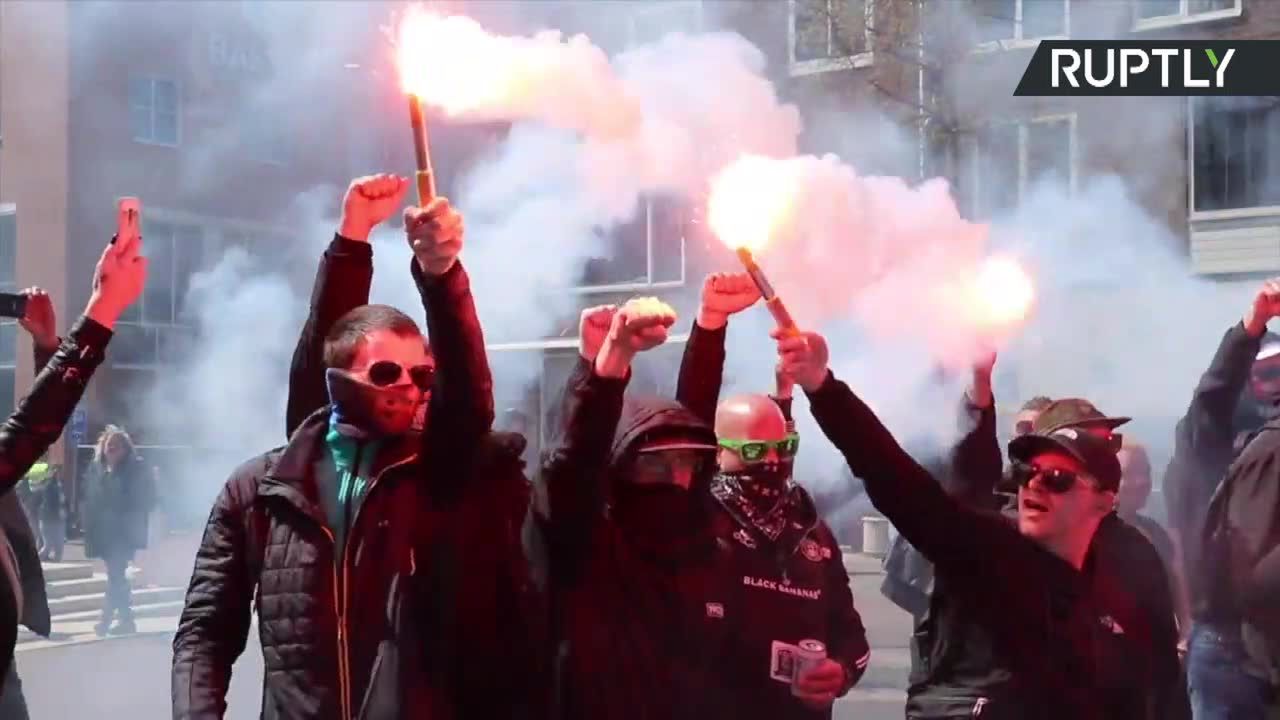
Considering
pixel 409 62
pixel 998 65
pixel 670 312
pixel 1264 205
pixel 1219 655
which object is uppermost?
pixel 998 65

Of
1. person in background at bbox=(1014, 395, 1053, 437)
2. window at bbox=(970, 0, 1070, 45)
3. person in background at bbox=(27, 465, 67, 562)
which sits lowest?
person in background at bbox=(27, 465, 67, 562)

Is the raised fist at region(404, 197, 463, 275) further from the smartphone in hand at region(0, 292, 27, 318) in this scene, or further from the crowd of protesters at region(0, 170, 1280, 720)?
the smartphone in hand at region(0, 292, 27, 318)

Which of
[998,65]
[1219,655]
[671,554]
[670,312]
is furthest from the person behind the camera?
[998,65]

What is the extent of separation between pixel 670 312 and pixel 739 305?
1.05 metres

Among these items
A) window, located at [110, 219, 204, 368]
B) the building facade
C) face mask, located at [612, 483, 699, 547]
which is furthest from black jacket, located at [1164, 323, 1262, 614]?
window, located at [110, 219, 204, 368]

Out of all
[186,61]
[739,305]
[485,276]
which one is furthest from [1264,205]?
[739,305]

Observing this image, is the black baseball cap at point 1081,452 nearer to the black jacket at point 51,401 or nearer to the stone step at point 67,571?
the black jacket at point 51,401

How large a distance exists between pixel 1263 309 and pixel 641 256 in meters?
5.23

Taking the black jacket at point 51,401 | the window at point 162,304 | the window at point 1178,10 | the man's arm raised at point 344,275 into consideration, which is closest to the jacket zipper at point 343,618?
the man's arm raised at point 344,275

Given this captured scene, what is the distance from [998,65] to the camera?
10.9 meters

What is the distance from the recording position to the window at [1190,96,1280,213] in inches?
448

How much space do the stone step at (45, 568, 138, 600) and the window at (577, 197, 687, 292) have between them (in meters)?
4.88

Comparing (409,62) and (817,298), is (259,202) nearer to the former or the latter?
(817,298)

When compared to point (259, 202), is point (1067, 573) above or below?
below
